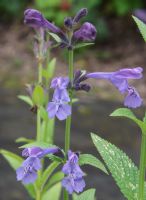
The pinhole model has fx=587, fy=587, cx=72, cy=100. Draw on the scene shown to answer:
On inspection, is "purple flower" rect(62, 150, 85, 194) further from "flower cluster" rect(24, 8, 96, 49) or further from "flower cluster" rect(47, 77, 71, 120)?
"flower cluster" rect(24, 8, 96, 49)

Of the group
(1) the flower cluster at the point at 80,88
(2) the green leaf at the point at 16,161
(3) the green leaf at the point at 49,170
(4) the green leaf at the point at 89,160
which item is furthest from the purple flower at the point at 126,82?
(2) the green leaf at the point at 16,161

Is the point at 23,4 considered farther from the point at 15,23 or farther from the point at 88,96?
the point at 88,96

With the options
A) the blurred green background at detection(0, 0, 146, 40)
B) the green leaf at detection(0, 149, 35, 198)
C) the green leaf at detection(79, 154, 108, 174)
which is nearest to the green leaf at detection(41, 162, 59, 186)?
the green leaf at detection(0, 149, 35, 198)

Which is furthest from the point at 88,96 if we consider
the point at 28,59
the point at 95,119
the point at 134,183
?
the point at 134,183

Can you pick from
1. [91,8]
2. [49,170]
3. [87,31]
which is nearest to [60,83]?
[87,31]

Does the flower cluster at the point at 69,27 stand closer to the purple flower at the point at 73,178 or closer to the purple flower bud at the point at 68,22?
the purple flower bud at the point at 68,22

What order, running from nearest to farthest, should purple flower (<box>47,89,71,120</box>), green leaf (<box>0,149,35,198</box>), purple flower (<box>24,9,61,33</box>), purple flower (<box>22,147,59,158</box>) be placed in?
purple flower (<box>47,89,71,120</box>), purple flower (<box>22,147,59,158</box>), purple flower (<box>24,9,61,33</box>), green leaf (<box>0,149,35,198</box>)
